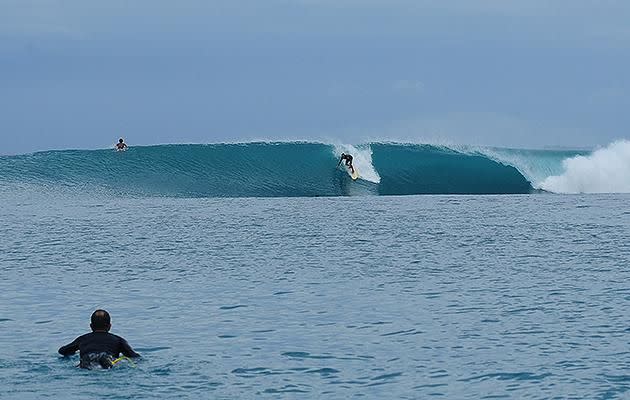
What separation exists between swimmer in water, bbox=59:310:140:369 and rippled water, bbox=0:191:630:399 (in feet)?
0.50

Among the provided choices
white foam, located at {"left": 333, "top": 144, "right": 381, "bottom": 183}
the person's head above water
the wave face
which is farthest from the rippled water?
white foam, located at {"left": 333, "top": 144, "right": 381, "bottom": 183}

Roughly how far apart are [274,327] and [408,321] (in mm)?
1661

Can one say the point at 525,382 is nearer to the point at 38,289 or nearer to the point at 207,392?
the point at 207,392

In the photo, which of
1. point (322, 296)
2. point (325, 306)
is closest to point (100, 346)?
point (325, 306)

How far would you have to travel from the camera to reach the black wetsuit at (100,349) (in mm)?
11109

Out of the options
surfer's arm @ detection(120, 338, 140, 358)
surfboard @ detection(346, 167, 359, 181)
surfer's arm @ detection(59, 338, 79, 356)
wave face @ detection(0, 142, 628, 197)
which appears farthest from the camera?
surfboard @ detection(346, 167, 359, 181)

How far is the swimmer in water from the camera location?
11117 millimetres

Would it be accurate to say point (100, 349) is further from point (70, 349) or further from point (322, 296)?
point (322, 296)

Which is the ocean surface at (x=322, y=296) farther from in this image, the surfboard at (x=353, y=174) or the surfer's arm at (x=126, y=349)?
the surfboard at (x=353, y=174)

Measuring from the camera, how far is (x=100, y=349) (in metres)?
11.2

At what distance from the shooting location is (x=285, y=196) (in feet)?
133

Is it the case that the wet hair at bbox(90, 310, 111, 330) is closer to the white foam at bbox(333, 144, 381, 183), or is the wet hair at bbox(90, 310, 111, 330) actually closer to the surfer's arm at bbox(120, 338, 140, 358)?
Result: the surfer's arm at bbox(120, 338, 140, 358)

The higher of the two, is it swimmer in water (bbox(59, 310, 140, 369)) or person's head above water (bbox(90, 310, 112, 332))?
person's head above water (bbox(90, 310, 112, 332))

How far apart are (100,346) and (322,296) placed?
4.90m
